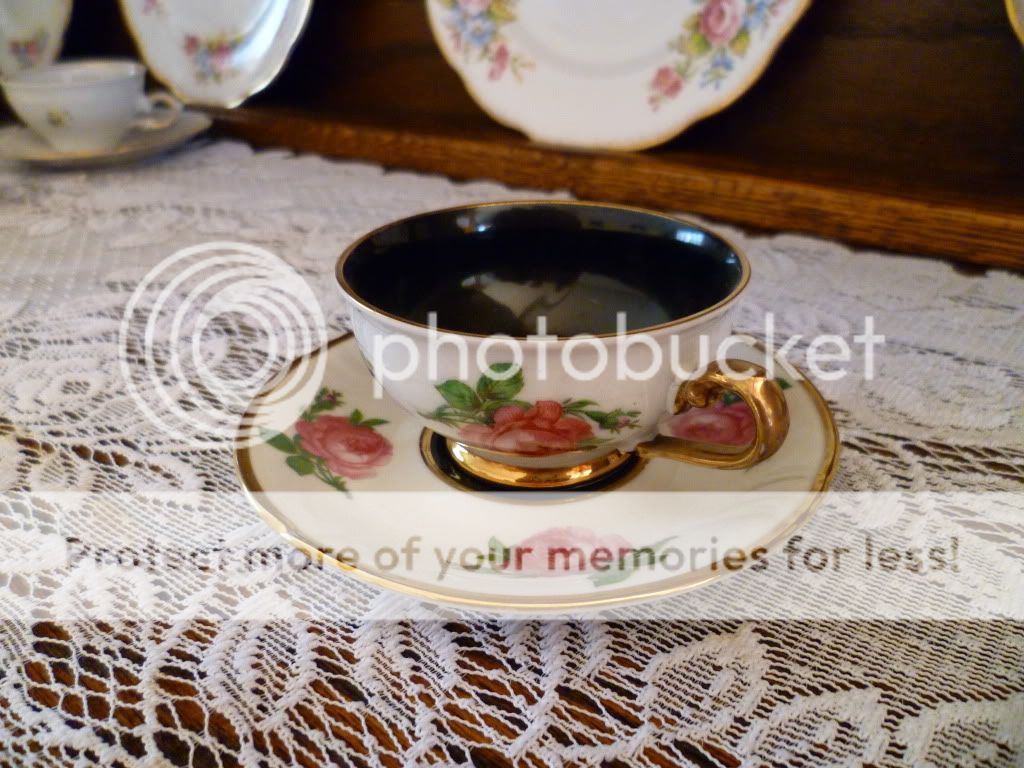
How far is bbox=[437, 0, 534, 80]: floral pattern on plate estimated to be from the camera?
0.69 m

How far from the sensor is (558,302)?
396 millimetres

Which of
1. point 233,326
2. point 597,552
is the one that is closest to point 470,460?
point 597,552

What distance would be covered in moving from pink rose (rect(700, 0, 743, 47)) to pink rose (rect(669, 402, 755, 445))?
0.39 meters

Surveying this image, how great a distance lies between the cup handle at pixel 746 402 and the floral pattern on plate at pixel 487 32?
486mm

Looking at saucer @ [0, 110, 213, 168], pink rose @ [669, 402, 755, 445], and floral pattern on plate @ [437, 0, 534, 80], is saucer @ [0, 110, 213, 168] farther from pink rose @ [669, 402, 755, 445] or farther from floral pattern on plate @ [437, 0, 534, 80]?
pink rose @ [669, 402, 755, 445]

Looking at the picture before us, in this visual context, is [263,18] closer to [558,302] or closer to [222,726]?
[558,302]

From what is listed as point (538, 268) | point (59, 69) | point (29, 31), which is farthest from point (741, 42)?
point (29, 31)

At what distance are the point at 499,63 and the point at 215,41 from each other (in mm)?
364

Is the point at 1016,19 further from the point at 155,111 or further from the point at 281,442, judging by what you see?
the point at 155,111

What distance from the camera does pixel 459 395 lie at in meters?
0.29

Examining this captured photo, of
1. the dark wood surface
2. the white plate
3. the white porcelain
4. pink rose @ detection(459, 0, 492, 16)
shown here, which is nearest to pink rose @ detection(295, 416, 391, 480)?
the dark wood surface

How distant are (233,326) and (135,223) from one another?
22 centimetres

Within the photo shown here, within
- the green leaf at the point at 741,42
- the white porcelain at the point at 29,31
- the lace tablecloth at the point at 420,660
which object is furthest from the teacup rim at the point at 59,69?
the green leaf at the point at 741,42

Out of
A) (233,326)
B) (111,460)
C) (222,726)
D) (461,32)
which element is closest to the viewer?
(222,726)
